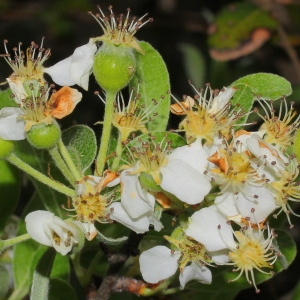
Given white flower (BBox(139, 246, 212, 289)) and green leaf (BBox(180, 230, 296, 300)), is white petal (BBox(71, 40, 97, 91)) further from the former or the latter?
green leaf (BBox(180, 230, 296, 300))

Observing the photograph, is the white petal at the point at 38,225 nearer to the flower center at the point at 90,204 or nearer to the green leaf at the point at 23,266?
the flower center at the point at 90,204

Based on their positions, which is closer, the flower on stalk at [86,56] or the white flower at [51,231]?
the white flower at [51,231]

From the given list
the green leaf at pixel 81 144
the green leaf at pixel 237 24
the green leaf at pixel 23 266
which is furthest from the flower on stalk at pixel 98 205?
the green leaf at pixel 237 24

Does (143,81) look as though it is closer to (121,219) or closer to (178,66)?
(121,219)

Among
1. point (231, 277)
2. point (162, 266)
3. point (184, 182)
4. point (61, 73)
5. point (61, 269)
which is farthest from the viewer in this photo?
point (61, 269)

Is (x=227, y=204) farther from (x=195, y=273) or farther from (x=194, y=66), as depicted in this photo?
(x=194, y=66)

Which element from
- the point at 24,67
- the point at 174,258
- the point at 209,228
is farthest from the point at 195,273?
the point at 24,67
